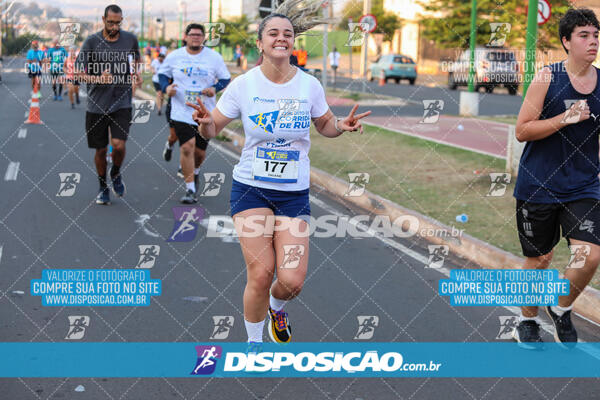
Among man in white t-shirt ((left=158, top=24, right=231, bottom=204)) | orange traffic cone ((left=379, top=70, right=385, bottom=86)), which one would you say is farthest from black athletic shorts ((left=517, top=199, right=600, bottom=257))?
orange traffic cone ((left=379, top=70, right=385, bottom=86))

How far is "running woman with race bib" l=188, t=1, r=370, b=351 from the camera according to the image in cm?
444

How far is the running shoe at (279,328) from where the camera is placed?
→ 4.79 m

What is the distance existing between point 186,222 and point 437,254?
2.65 m

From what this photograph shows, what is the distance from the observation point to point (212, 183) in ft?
34.5

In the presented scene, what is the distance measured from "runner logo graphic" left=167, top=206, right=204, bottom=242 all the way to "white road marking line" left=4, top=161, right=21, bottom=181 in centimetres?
292

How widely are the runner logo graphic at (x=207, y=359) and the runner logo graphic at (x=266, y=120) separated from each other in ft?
4.42

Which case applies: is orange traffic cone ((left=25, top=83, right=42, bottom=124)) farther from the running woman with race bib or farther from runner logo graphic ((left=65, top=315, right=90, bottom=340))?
the running woman with race bib

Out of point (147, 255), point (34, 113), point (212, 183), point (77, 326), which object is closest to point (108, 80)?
point (212, 183)

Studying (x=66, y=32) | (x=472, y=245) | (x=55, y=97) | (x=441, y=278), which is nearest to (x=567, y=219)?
(x=441, y=278)

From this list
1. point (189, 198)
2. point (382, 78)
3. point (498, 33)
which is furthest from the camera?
point (382, 78)

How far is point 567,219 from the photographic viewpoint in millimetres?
4711

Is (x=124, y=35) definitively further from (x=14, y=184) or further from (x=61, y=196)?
(x=14, y=184)

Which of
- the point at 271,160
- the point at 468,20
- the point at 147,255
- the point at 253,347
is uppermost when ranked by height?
the point at 468,20

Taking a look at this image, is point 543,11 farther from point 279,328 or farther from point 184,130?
point 279,328
